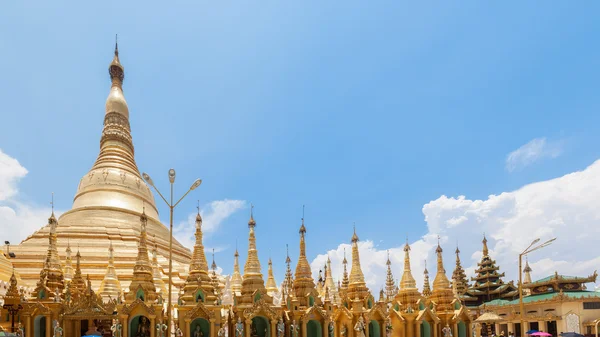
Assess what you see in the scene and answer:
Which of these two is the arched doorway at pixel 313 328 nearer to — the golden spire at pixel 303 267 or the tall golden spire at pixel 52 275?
the golden spire at pixel 303 267

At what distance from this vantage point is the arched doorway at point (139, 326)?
28.6m

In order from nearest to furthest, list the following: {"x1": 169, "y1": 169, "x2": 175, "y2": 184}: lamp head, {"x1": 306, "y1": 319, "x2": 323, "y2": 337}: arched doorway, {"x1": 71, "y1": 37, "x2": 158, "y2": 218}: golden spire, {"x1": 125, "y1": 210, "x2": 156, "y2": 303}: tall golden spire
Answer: {"x1": 169, "y1": 169, "x2": 175, "y2": 184}: lamp head, {"x1": 125, "y1": 210, "x2": 156, "y2": 303}: tall golden spire, {"x1": 306, "y1": 319, "x2": 323, "y2": 337}: arched doorway, {"x1": 71, "y1": 37, "x2": 158, "y2": 218}: golden spire

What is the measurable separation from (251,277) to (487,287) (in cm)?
4363

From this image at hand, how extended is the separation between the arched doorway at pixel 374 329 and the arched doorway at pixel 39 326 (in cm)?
1980

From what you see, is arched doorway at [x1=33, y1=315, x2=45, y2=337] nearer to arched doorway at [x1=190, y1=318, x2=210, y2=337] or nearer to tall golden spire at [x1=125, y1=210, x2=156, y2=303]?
tall golden spire at [x1=125, y1=210, x2=156, y2=303]

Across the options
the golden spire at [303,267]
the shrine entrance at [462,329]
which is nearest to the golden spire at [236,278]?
the golden spire at [303,267]

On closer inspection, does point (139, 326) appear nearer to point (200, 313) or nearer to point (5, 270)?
point (200, 313)

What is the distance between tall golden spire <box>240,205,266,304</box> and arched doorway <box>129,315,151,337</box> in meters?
5.69

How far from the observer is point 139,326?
28.8 m

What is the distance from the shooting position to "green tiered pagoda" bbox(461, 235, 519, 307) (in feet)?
207

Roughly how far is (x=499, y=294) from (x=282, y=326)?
4342 centimetres

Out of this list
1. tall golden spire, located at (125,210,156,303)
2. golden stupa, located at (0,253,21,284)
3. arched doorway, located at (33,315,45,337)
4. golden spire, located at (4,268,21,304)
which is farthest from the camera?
golden stupa, located at (0,253,21,284)

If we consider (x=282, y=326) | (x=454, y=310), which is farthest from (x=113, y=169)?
(x=454, y=310)

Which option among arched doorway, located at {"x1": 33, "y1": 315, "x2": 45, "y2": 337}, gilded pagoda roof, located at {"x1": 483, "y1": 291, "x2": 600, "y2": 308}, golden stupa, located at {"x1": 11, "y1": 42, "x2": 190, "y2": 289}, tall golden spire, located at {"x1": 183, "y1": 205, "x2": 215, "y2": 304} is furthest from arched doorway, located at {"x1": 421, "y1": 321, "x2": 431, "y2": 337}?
arched doorway, located at {"x1": 33, "y1": 315, "x2": 45, "y2": 337}
